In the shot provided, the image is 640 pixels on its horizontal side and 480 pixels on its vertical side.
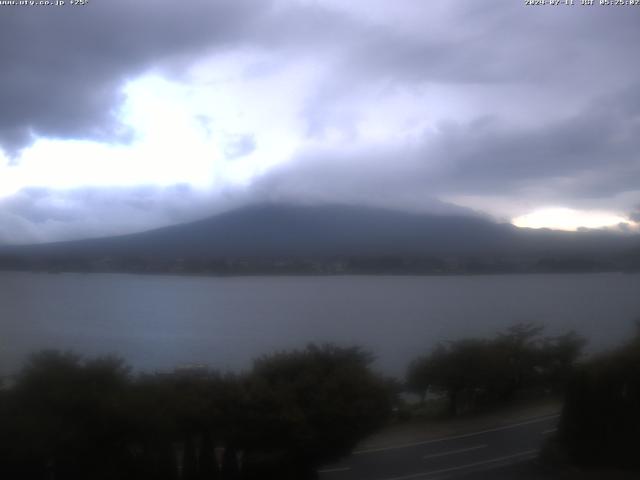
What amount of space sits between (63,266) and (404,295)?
778cm

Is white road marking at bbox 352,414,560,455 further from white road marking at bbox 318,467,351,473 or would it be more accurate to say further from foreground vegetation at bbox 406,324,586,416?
foreground vegetation at bbox 406,324,586,416

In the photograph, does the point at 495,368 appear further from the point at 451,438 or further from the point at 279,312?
the point at 279,312

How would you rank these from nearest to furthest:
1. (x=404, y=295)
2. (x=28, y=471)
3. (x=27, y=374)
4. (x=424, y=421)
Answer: (x=28, y=471) → (x=27, y=374) → (x=424, y=421) → (x=404, y=295)

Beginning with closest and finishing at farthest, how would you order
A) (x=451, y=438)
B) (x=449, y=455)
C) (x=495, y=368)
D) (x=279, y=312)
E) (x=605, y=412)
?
(x=449, y=455) → (x=605, y=412) → (x=451, y=438) → (x=495, y=368) → (x=279, y=312)

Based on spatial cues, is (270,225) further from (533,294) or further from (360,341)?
(533,294)

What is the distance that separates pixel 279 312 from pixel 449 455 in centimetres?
643

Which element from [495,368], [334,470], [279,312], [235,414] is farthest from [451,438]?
[279,312]

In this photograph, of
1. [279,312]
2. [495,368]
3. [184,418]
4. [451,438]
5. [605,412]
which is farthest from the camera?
[279,312]

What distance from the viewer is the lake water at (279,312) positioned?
11492 mm

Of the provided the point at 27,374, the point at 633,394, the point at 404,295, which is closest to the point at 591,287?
the point at 633,394

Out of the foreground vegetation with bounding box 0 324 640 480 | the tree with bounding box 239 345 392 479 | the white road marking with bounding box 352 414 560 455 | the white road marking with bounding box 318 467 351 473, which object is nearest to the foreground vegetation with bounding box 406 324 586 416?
the foreground vegetation with bounding box 0 324 640 480

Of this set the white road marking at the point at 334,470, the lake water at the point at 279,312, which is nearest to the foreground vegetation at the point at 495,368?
the lake water at the point at 279,312

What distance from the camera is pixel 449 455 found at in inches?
376

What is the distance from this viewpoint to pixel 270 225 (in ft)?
54.1
